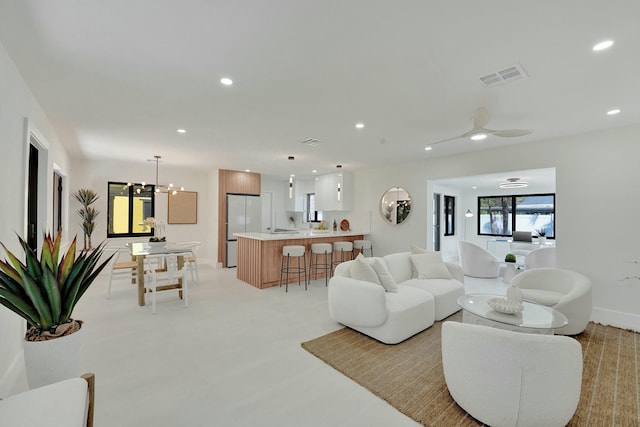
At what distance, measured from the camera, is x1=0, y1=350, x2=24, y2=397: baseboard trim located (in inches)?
85.3

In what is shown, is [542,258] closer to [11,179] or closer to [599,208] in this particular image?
[599,208]

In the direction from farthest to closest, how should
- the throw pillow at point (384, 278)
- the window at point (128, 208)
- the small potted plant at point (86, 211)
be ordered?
the window at point (128, 208), the small potted plant at point (86, 211), the throw pillow at point (384, 278)

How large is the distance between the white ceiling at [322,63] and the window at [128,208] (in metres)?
2.95

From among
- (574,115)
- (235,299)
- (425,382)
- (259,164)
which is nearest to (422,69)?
(574,115)

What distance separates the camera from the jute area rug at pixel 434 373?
2.01 m

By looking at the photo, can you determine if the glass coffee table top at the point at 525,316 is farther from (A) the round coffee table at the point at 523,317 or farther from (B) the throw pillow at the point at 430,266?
(B) the throw pillow at the point at 430,266

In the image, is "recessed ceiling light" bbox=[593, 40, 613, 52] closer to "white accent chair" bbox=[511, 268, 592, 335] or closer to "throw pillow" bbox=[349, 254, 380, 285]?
"white accent chair" bbox=[511, 268, 592, 335]

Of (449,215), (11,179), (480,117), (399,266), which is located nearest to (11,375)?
(11,179)

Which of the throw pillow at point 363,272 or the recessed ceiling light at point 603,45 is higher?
the recessed ceiling light at point 603,45

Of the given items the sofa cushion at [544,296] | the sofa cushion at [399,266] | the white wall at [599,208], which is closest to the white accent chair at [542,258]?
the white wall at [599,208]

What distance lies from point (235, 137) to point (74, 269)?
309 centimetres

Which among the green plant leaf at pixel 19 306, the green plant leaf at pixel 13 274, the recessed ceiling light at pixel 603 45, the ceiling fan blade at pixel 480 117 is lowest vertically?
the green plant leaf at pixel 19 306

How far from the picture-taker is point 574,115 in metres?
3.40

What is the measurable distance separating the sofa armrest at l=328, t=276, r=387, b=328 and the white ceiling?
2019mm
